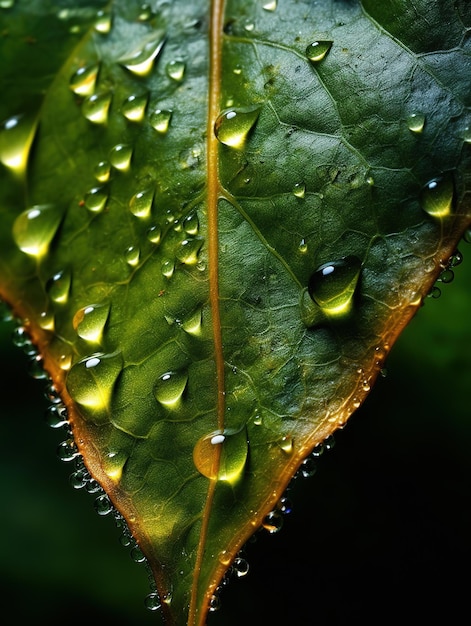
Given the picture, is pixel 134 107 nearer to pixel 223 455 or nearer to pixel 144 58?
pixel 144 58

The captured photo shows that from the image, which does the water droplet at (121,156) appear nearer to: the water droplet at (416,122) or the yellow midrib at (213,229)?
the yellow midrib at (213,229)

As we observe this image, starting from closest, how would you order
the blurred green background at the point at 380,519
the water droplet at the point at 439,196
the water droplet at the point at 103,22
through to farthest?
1. the water droplet at the point at 439,196
2. the water droplet at the point at 103,22
3. the blurred green background at the point at 380,519

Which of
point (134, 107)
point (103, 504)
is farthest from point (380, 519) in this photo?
point (134, 107)

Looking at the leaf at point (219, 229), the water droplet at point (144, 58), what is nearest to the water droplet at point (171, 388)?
the leaf at point (219, 229)

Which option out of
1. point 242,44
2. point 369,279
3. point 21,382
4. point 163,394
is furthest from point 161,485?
point 21,382

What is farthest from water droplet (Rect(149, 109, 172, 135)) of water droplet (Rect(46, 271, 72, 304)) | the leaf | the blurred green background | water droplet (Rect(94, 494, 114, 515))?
the blurred green background
